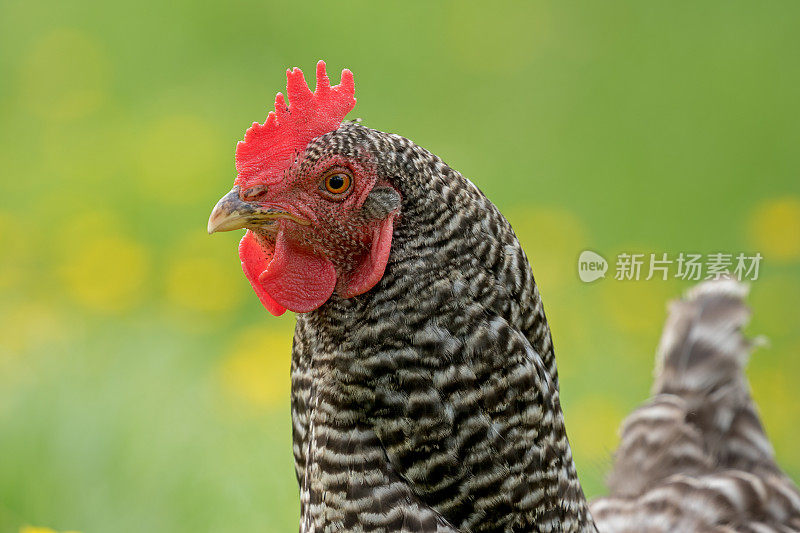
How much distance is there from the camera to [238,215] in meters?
1.58

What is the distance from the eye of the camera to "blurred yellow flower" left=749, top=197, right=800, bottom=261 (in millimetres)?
4824

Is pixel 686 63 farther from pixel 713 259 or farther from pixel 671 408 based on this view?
pixel 671 408

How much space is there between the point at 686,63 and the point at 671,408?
368 centimetres

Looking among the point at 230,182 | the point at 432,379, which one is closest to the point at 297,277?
the point at 432,379

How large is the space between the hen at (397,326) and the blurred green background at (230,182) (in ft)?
5.45

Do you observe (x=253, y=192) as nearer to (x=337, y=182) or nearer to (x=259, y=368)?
(x=337, y=182)

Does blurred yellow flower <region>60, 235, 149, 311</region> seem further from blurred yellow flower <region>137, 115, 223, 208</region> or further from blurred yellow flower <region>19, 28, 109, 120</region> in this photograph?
blurred yellow flower <region>19, 28, 109, 120</region>

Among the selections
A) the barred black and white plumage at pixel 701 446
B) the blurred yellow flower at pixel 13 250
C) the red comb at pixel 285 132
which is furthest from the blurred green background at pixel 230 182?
the red comb at pixel 285 132

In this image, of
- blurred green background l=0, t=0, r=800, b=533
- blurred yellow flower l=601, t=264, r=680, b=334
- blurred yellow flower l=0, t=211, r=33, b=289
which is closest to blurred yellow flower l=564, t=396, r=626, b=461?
blurred green background l=0, t=0, r=800, b=533

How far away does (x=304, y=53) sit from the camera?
5789 mm

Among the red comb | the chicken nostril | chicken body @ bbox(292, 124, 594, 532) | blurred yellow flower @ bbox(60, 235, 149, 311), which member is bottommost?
chicken body @ bbox(292, 124, 594, 532)

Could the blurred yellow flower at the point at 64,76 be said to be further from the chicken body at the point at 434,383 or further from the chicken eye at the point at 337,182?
the chicken eye at the point at 337,182

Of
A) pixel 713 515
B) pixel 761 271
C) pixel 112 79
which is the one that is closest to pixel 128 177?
pixel 112 79

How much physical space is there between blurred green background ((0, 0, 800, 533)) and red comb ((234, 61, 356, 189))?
186cm
